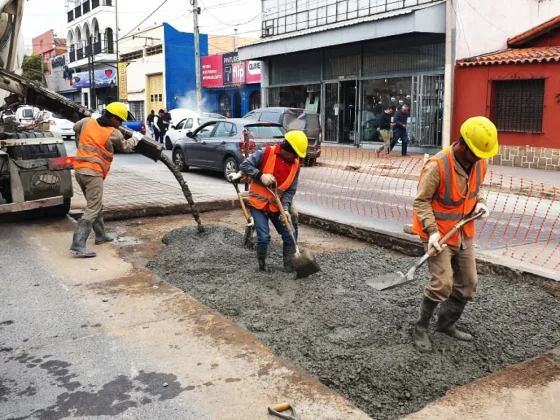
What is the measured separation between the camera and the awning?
58.1 ft

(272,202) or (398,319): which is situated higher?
(272,202)

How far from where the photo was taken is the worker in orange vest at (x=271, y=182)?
18.4 ft

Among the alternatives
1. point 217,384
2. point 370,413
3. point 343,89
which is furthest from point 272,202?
point 343,89

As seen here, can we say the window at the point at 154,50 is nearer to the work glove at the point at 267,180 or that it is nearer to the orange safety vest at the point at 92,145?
the orange safety vest at the point at 92,145

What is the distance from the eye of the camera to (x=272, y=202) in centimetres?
570

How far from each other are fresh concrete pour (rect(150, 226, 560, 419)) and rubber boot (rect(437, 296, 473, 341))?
73 mm

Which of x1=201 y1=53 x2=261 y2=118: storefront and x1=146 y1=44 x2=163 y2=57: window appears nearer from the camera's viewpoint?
x1=201 y1=53 x2=261 y2=118: storefront

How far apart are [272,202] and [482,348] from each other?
95.0 inches

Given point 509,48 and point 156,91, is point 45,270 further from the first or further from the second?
point 156,91

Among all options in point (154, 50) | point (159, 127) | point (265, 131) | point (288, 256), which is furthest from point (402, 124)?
point (154, 50)

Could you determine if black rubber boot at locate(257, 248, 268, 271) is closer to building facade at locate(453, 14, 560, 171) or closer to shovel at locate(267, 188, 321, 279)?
shovel at locate(267, 188, 321, 279)

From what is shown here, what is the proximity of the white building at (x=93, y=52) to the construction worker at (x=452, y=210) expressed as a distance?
142ft

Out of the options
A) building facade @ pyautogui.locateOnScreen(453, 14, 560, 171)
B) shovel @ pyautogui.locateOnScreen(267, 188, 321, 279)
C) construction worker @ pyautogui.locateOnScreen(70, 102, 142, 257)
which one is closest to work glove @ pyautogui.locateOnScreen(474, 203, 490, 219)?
shovel @ pyautogui.locateOnScreen(267, 188, 321, 279)

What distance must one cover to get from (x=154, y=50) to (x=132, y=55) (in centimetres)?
439
